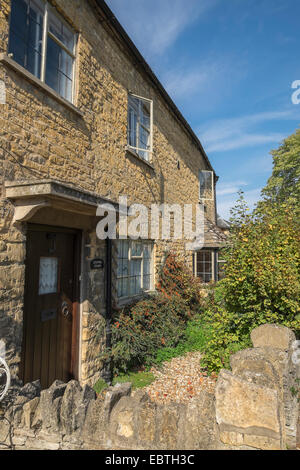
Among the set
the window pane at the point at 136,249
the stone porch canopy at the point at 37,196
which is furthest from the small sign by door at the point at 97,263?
the window pane at the point at 136,249

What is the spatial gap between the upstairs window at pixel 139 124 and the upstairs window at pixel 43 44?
2123 millimetres

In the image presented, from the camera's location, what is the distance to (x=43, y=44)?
12.8 feet

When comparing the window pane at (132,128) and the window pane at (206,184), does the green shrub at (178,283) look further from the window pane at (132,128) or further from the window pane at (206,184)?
the window pane at (206,184)

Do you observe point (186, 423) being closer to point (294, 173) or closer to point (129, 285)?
point (129, 285)

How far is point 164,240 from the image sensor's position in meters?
8.27

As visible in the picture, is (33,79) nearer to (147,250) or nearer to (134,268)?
(134,268)

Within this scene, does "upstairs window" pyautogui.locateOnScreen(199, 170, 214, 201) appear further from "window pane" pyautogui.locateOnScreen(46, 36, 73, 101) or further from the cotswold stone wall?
the cotswold stone wall

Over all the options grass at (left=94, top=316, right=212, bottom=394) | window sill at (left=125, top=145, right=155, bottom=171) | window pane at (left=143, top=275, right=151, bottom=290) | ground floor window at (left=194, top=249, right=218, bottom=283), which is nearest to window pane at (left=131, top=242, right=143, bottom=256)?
window pane at (left=143, top=275, right=151, bottom=290)

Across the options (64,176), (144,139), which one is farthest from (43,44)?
(144,139)

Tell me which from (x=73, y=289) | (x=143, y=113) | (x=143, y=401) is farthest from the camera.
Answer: (x=143, y=113)

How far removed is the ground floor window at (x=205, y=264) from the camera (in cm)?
1106

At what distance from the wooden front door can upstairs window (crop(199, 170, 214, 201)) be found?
9.20 metres

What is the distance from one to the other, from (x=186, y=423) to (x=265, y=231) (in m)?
3.79

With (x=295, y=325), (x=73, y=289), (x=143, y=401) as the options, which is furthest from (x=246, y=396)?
(x=73, y=289)
